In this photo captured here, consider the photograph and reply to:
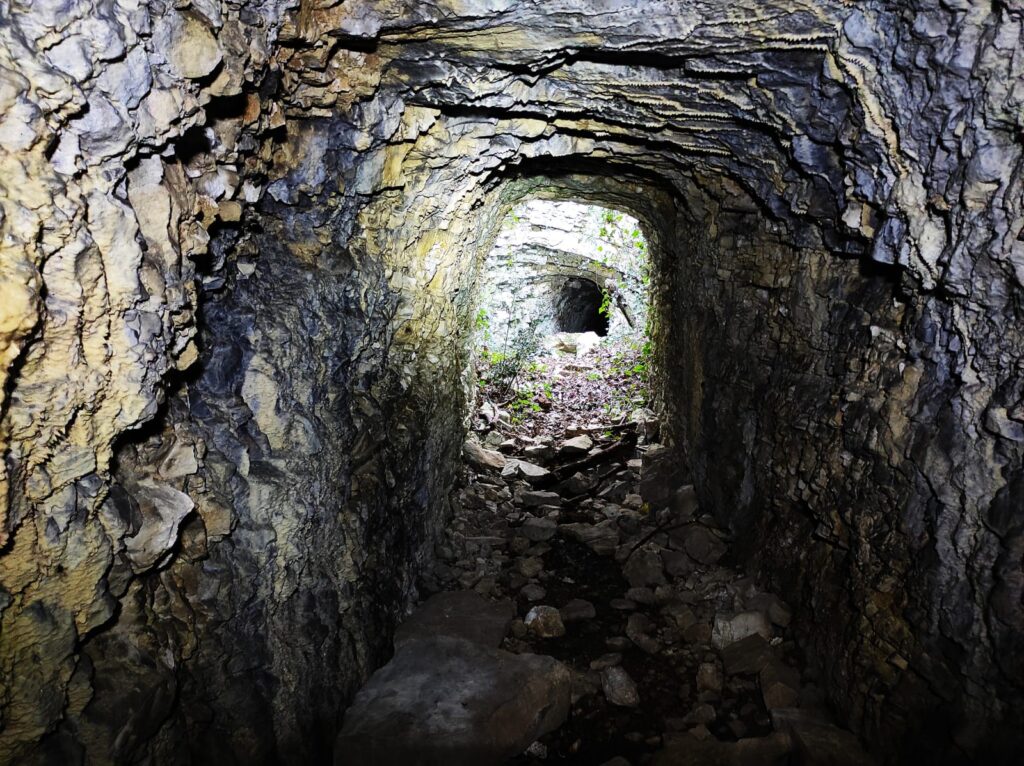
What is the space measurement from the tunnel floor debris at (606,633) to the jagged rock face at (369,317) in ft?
1.02

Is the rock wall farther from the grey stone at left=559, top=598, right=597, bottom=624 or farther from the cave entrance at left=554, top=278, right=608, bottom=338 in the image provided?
the grey stone at left=559, top=598, right=597, bottom=624

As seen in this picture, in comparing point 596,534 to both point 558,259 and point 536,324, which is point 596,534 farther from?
point 536,324

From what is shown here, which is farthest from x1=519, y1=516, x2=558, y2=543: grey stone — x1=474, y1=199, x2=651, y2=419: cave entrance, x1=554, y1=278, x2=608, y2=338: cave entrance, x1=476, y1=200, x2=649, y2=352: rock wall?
x1=554, y1=278, x2=608, y2=338: cave entrance

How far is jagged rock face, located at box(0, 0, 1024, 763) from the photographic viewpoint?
1.56m

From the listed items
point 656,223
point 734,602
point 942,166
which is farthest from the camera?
point 656,223

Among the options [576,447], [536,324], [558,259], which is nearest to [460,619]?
[576,447]

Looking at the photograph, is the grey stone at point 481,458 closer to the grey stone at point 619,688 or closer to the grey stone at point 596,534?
the grey stone at point 596,534

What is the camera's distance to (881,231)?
9.07 feet

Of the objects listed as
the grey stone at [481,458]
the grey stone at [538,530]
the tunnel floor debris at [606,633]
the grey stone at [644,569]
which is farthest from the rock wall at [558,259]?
the grey stone at [644,569]

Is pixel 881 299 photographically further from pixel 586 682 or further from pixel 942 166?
pixel 586 682

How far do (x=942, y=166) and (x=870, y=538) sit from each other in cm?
180

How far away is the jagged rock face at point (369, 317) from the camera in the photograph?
5.12 feet

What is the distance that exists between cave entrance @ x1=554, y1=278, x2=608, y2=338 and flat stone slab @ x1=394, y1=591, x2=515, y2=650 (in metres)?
9.68

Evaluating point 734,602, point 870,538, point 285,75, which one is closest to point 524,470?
point 734,602
